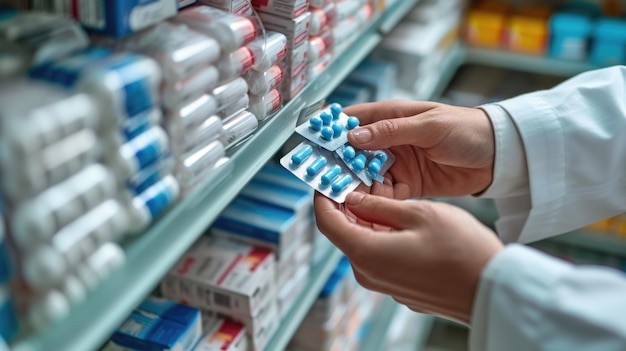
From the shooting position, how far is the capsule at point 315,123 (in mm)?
940

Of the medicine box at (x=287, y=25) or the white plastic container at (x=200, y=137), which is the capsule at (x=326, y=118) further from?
the white plastic container at (x=200, y=137)

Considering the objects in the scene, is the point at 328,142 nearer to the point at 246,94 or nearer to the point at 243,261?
the point at 246,94

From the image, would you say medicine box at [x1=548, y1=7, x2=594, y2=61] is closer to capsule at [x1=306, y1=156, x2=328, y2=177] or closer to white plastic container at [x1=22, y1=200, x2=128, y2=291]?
capsule at [x1=306, y1=156, x2=328, y2=177]

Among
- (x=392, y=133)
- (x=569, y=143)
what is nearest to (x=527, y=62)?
(x=569, y=143)

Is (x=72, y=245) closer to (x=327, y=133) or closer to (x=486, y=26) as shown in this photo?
(x=327, y=133)

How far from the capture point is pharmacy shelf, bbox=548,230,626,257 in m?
2.19

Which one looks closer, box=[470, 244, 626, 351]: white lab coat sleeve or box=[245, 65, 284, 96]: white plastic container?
box=[470, 244, 626, 351]: white lab coat sleeve

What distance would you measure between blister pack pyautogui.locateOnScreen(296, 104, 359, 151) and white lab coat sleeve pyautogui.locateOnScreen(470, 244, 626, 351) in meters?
0.31

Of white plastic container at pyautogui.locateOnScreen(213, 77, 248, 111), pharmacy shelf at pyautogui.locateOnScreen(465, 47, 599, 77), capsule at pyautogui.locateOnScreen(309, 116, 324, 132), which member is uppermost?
white plastic container at pyautogui.locateOnScreen(213, 77, 248, 111)

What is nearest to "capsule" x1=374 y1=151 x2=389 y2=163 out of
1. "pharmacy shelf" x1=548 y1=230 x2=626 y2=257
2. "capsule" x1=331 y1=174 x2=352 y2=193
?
"capsule" x1=331 y1=174 x2=352 y2=193

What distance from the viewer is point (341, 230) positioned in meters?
0.85

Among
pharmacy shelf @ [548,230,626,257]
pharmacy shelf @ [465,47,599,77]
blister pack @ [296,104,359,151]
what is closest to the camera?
blister pack @ [296,104,359,151]

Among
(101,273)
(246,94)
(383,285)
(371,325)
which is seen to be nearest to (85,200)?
(101,273)

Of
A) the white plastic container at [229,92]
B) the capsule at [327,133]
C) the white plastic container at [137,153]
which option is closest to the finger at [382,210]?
the capsule at [327,133]
